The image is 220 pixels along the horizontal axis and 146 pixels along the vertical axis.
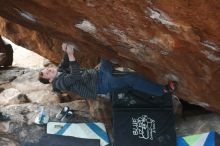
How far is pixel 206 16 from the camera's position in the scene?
14.4ft

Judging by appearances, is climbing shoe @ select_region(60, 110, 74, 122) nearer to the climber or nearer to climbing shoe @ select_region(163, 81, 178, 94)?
the climber

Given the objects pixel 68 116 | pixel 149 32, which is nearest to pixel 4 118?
pixel 68 116

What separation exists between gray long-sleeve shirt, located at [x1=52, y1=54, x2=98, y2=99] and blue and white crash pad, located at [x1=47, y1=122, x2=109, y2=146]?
103 cm

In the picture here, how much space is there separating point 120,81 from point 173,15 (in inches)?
87.6

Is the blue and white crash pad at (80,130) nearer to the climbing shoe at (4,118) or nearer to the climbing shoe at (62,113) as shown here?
the climbing shoe at (62,113)

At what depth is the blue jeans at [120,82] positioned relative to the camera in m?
6.47

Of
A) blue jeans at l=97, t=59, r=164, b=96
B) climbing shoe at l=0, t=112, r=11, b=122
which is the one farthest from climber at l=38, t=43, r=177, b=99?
climbing shoe at l=0, t=112, r=11, b=122

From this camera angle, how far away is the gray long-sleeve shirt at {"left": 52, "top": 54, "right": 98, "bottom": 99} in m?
6.31

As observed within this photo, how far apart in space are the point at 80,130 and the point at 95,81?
1.39 m

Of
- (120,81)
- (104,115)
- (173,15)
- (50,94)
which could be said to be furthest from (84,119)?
(173,15)

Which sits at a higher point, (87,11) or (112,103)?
(87,11)

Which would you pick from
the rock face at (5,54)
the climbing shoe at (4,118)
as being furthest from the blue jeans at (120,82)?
the rock face at (5,54)

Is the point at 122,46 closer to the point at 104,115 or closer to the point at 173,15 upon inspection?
the point at 173,15

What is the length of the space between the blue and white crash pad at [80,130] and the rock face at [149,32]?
1.70m
